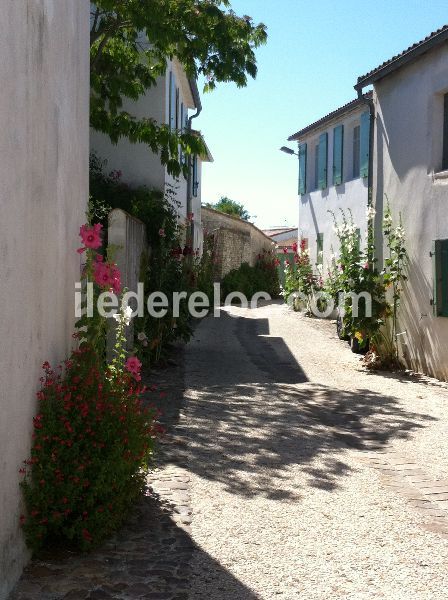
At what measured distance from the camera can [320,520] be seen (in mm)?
4801

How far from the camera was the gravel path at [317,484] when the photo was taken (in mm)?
3936

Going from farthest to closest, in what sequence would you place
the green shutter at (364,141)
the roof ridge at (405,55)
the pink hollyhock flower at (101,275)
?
the green shutter at (364,141) → the roof ridge at (405,55) → the pink hollyhock flower at (101,275)

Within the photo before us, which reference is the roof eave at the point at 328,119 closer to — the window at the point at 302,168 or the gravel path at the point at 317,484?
the window at the point at 302,168

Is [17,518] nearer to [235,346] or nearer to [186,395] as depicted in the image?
[186,395]

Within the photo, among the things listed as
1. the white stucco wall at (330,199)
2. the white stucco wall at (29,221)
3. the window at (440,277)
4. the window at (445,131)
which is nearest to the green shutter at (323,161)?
the white stucco wall at (330,199)

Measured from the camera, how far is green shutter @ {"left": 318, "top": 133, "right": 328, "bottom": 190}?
1916cm

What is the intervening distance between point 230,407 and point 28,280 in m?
4.83

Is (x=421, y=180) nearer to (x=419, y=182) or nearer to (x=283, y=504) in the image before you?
(x=419, y=182)

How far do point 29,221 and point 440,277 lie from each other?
7.46m

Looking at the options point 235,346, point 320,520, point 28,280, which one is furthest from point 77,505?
point 235,346

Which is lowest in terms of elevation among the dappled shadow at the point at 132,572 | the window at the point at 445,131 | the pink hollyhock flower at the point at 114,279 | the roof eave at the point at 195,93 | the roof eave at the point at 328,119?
the dappled shadow at the point at 132,572

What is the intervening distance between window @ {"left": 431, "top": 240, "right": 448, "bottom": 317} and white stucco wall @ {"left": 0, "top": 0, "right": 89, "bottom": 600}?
6.30 meters

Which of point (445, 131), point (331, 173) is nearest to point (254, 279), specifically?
point (331, 173)

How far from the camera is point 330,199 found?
1877 centimetres
